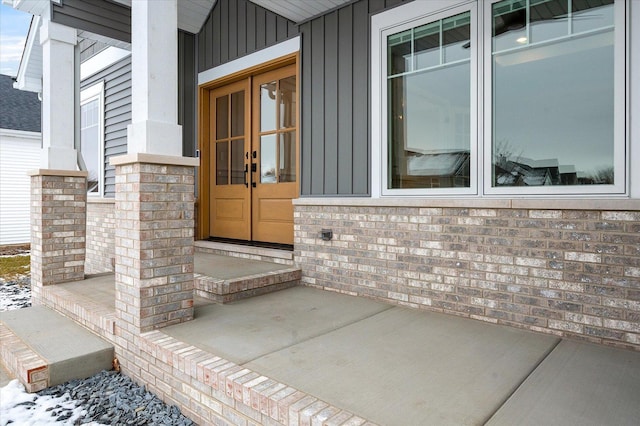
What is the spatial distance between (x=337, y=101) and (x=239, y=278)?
178cm

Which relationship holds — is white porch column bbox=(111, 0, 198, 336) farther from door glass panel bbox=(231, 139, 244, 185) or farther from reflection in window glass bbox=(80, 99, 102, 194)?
reflection in window glass bbox=(80, 99, 102, 194)

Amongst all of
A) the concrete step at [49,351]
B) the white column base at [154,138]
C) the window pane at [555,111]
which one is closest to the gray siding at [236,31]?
the white column base at [154,138]

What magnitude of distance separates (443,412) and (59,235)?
12.0 ft

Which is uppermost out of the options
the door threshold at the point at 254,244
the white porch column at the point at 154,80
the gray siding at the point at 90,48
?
the gray siding at the point at 90,48

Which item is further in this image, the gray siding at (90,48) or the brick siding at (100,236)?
the gray siding at (90,48)

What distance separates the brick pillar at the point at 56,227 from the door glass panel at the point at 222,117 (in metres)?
1.73

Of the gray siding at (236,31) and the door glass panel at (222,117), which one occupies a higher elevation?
the gray siding at (236,31)

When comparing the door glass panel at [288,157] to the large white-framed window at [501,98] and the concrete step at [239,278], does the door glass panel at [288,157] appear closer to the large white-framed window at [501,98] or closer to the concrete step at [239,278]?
the concrete step at [239,278]

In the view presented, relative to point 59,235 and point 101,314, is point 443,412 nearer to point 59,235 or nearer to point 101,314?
point 101,314

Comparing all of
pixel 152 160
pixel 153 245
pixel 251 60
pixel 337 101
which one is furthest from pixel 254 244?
pixel 152 160

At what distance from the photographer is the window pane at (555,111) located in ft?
7.83

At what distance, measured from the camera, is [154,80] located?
2455mm

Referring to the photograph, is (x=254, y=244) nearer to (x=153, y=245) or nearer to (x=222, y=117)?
(x=222, y=117)

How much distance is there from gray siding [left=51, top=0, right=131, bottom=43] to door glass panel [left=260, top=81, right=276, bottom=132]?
5.56ft
